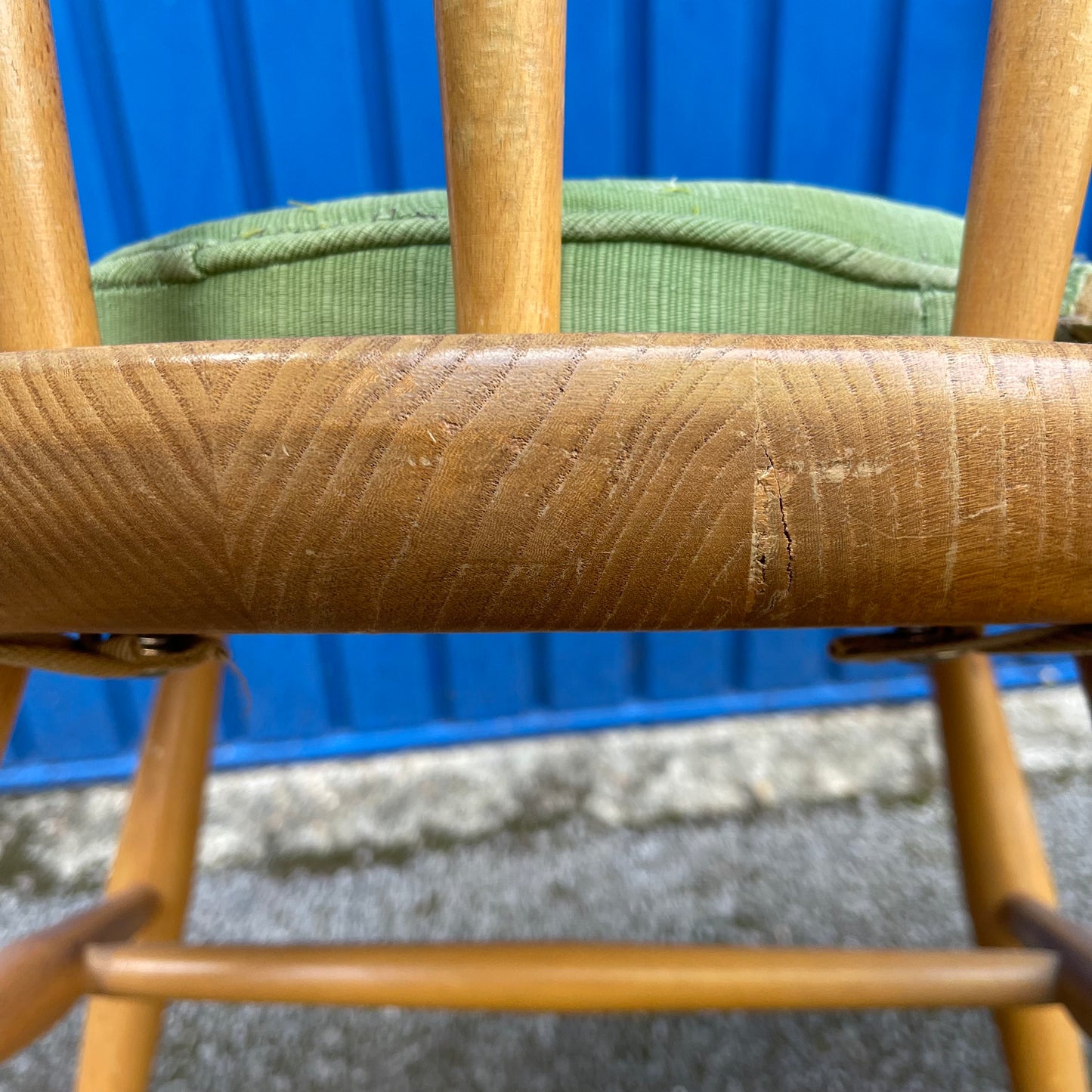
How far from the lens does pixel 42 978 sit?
271mm

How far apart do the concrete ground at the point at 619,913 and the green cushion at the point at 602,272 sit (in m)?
0.46

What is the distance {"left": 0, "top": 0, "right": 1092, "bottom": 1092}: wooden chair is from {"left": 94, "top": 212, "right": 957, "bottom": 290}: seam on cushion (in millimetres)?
47

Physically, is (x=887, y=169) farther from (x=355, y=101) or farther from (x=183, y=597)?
(x=183, y=597)

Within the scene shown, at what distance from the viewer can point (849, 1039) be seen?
496 millimetres

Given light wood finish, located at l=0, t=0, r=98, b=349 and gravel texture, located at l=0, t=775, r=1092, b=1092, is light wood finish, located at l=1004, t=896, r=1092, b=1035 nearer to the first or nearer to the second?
gravel texture, located at l=0, t=775, r=1092, b=1092

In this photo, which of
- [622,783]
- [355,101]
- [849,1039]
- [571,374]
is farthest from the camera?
[622,783]

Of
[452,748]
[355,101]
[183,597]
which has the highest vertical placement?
[355,101]

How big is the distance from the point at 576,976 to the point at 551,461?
0.23 meters

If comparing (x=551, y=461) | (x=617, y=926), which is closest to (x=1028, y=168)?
(x=551, y=461)

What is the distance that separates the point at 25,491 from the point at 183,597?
0.10 feet

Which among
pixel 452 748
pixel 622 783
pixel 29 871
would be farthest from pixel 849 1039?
pixel 29 871

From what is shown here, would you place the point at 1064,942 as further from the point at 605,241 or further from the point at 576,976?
the point at 605,241

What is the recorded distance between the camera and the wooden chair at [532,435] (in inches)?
5.0

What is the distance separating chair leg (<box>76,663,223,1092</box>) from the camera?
0.36 metres
